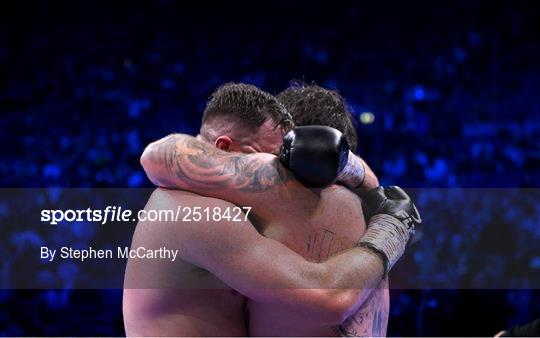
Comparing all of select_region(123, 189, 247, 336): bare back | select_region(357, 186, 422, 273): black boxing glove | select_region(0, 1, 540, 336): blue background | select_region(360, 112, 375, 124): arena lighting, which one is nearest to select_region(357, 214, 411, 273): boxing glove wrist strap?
select_region(357, 186, 422, 273): black boxing glove

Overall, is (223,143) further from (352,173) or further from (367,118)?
(367,118)

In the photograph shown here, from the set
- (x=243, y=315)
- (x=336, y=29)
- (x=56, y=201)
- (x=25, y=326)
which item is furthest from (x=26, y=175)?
(x=243, y=315)

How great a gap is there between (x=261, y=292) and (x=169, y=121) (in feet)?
7.50

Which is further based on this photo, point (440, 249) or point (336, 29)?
point (336, 29)

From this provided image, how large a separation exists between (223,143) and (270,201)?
0.20 m

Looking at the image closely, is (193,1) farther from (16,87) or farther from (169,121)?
(16,87)

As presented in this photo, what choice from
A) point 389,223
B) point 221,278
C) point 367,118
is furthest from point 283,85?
point 221,278

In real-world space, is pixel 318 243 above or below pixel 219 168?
below

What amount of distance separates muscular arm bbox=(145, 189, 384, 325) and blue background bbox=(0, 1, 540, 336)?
6.43 ft

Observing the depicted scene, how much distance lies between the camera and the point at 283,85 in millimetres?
3631

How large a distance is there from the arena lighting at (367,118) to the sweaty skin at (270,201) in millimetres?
2148

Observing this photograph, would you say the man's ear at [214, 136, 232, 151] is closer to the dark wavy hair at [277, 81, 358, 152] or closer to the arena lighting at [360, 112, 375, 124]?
the dark wavy hair at [277, 81, 358, 152]

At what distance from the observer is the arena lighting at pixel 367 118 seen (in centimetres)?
353

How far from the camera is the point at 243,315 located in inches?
56.7
